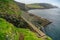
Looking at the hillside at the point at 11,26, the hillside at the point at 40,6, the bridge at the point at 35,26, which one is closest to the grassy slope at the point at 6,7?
the hillside at the point at 11,26

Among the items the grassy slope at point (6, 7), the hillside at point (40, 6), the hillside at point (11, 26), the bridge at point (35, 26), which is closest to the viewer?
the hillside at point (11, 26)

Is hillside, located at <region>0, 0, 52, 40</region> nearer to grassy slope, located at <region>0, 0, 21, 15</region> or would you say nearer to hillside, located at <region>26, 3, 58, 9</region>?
grassy slope, located at <region>0, 0, 21, 15</region>

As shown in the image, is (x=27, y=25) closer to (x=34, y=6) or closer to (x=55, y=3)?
(x=34, y=6)

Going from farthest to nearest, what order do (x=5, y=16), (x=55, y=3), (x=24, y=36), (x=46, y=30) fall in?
(x=55, y=3)
(x=46, y=30)
(x=5, y=16)
(x=24, y=36)

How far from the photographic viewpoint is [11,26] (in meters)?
59.3

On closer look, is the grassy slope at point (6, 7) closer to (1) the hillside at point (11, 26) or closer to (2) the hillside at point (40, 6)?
(1) the hillside at point (11, 26)

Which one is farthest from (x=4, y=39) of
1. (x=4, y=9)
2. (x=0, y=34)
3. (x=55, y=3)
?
(x=55, y=3)

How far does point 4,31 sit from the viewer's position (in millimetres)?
50500

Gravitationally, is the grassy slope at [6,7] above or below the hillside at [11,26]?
above

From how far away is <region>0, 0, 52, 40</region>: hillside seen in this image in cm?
5101

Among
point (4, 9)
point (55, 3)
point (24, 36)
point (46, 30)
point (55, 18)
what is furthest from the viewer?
point (55, 3)

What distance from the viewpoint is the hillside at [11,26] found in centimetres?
5101

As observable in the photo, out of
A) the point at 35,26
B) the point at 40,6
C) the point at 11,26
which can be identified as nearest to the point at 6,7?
the point at 35,26

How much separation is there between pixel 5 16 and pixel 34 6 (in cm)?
7595
